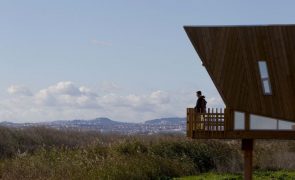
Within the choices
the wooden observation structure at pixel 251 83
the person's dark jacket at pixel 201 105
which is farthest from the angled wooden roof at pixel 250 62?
the person's dark jacket at pixel 201 105

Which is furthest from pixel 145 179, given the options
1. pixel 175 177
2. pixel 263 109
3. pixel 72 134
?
pixel 72 134

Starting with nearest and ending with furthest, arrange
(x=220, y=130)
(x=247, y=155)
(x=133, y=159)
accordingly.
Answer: (x=220, y=130)
(x=247, y=155)
(x=133, y=159)

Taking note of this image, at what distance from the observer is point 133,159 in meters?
24.7

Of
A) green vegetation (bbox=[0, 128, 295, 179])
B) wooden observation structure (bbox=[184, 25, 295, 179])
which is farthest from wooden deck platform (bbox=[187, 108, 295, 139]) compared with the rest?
green vegetation (bbox=[0, 128, 295, 179])

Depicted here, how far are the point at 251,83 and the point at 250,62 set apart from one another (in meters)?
0.48

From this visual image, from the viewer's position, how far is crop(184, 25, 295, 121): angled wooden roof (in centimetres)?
1406

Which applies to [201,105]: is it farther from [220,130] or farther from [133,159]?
[133,159]

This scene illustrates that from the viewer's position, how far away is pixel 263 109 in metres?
14.0

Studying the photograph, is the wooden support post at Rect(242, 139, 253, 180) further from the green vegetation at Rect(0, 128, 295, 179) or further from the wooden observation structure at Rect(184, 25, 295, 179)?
the green vegetation at Rect(0, 128, 295, 179)

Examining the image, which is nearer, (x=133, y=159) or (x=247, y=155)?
(x=247, y=155)

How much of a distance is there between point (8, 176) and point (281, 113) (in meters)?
9.07

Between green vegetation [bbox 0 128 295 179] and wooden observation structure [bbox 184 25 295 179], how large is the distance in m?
7.45

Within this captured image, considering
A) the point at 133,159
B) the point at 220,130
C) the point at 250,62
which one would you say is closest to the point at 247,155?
the point at 220,130

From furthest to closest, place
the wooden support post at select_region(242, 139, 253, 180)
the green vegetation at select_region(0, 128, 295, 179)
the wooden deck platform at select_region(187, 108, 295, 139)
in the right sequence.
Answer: the green vegetation at select_region(0, 128, 295, 179), the wooden support post at select_region(242, 139, 253, 180), the wooden deck platform at select_region(187, 108, 295, 139)
